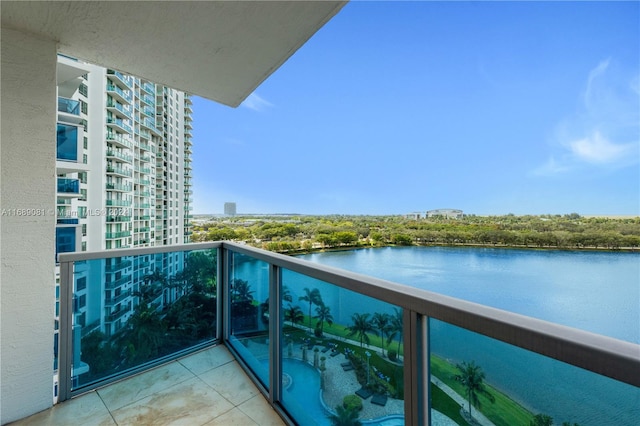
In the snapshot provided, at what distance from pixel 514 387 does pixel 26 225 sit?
2334 millimetres

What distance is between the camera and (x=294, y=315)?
1665 mm

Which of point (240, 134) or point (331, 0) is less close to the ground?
point (240, 134)

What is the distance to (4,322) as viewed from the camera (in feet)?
4.91

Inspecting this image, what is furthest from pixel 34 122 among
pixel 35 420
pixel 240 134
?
pixel 240 134

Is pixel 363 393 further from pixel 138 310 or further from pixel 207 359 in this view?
pixel 138 310

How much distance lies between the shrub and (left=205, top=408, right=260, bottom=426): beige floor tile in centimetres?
66

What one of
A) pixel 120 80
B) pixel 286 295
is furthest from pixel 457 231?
pixel 120 80

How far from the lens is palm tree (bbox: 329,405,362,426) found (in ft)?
4.03

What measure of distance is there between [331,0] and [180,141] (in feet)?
114

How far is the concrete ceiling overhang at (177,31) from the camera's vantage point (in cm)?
141

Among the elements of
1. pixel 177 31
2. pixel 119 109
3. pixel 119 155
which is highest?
pixel 119 109

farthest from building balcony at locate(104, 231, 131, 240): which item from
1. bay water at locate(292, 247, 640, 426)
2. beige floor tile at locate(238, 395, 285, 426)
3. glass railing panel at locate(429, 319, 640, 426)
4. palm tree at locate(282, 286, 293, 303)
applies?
glass railing panel at locate(429, 319, 640, 426)

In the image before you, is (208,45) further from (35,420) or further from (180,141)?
(180,141)

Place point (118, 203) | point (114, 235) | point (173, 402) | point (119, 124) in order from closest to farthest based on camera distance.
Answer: point (173, 402)
point (114, 235)
point (118, 203)
point (119, 124)
